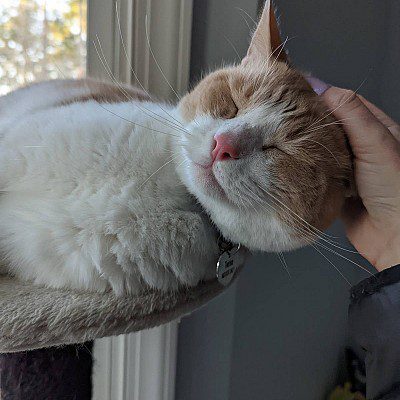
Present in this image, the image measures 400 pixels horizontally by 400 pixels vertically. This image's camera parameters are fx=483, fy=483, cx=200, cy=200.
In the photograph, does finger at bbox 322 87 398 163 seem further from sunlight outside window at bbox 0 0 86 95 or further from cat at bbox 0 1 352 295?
sunlight outside window at bbox 0 0 86 95

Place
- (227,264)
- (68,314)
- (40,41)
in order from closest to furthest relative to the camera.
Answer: (68,314) → (227,264) → (40,41)

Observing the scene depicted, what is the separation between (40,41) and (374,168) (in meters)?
0.81

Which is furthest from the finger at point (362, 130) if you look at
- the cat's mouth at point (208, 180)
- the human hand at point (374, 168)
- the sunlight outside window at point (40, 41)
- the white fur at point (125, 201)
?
the sunlight outside window at point (40, 41)

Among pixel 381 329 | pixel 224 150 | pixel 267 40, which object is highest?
pixel 267 40

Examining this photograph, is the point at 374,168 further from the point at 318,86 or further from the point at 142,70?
the point at 142,70

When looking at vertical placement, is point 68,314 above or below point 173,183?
below

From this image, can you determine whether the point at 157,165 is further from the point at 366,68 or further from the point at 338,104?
the point at 366,68

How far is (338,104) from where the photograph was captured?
0.79 m

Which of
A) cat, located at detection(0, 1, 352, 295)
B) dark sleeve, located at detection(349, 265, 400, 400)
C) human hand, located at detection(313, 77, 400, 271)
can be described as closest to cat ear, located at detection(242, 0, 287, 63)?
cat, located at detection(0, 1, 352, 295)

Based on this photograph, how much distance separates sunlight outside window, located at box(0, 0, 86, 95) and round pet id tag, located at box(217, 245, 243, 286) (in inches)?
25.7

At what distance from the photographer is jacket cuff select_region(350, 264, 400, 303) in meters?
0.75

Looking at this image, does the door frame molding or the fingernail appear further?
the door frame molding

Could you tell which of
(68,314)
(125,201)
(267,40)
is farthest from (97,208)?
(267,40)

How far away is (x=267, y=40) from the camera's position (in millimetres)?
868
